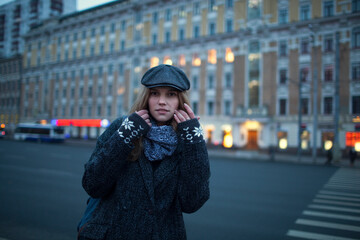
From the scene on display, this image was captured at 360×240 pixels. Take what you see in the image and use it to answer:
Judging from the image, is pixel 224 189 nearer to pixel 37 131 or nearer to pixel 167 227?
pixel 167 227

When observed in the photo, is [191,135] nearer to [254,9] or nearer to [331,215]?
[331,215]

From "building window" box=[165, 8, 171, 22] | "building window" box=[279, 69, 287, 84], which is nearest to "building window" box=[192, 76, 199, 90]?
"building window" box=[165, 8, 171, 22]

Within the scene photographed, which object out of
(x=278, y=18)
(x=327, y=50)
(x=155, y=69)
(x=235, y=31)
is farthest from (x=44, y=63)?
(x=155, y=69)

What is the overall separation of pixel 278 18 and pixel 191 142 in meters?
34.9

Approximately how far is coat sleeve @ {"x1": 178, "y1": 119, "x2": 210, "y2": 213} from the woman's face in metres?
0.15

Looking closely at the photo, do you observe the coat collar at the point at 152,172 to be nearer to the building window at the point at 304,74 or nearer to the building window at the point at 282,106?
the building window at the point at 282,106

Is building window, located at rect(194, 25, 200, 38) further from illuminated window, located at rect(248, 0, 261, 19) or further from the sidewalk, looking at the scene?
the sidewalk

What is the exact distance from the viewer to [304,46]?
30703 mm

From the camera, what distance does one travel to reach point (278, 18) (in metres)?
32.2

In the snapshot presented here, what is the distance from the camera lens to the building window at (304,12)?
101 feet

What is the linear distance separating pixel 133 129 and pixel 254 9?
35979mm

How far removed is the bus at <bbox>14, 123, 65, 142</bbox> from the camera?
1478 inches

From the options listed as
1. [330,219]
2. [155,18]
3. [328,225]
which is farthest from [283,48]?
[328,225]

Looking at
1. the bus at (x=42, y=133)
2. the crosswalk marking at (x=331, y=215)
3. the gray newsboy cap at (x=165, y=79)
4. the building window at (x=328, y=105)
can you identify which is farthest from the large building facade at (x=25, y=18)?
the gray newsboy cap at (x=165, y=79)
